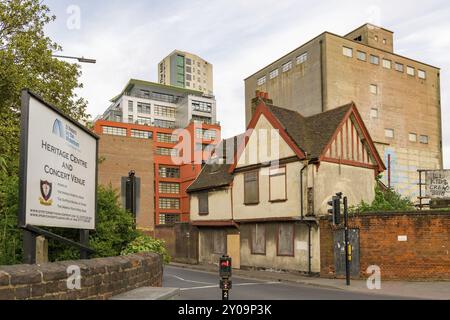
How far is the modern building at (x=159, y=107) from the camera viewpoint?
343ft

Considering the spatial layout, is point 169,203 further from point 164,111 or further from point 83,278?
point 83,278

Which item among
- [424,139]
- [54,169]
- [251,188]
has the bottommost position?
[54,169]

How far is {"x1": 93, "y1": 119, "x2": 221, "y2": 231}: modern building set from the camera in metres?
73.6

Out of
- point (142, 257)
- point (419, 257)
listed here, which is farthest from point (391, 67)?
point (142, 257)

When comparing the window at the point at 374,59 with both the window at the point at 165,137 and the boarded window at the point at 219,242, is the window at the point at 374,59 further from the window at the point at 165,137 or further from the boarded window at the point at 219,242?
the window at the point at 165,137

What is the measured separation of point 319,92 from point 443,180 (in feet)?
95.8

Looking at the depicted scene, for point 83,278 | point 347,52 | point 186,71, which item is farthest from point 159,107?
point 83,278

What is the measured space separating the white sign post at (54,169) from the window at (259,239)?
63.8ft

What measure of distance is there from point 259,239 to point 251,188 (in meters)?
3.08

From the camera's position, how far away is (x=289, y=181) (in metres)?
26.8

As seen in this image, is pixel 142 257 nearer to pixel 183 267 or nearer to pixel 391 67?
pixel 183 267

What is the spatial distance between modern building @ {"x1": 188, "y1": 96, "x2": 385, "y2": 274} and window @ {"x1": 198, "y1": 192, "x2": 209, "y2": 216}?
2247 mm

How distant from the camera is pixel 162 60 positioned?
15925cm

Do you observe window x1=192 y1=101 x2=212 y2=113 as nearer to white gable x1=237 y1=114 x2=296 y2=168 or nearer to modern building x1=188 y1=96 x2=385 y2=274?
modern building x1=188 y1=96 x2=385 y2=274
